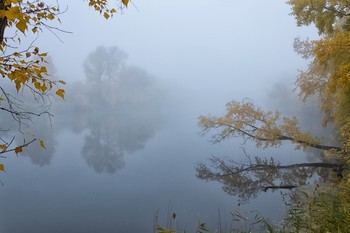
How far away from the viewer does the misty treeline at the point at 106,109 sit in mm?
30263

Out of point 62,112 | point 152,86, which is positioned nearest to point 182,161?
point 62,112

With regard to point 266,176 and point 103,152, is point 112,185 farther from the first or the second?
point 103,152

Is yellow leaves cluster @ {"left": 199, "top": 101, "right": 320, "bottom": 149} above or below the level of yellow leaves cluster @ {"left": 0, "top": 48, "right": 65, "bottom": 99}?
above

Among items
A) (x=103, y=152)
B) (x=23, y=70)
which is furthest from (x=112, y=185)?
(x=23, y=70)

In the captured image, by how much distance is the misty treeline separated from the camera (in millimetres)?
30263

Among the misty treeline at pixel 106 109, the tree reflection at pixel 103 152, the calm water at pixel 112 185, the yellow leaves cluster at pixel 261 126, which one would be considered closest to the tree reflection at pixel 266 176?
the calm water at pixel 112 185

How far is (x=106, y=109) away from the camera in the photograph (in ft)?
171

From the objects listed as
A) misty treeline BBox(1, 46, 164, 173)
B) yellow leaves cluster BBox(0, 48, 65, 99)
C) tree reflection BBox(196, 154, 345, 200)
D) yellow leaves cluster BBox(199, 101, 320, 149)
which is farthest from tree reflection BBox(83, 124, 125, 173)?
yellow leaves cluster BBox(0, 48, 65, 99)

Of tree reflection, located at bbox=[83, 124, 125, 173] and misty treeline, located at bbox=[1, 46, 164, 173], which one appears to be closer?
tree reflection, located at bbox=[83, 124, 125, 173]

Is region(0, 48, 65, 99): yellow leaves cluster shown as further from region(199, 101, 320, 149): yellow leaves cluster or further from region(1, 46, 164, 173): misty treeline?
region(1, 46, 164, 173): misty treeline

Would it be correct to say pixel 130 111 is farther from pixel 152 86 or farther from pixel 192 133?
pixel 192 133

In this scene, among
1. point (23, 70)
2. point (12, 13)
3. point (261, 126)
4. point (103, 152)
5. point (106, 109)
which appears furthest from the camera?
point (106, 109)

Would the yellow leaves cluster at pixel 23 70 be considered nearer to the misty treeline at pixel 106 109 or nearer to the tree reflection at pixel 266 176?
the tree reflection at pixel 266 176

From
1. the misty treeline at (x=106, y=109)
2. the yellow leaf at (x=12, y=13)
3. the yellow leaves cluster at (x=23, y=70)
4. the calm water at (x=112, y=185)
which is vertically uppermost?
the misty treeline at (x=106, y=109)
